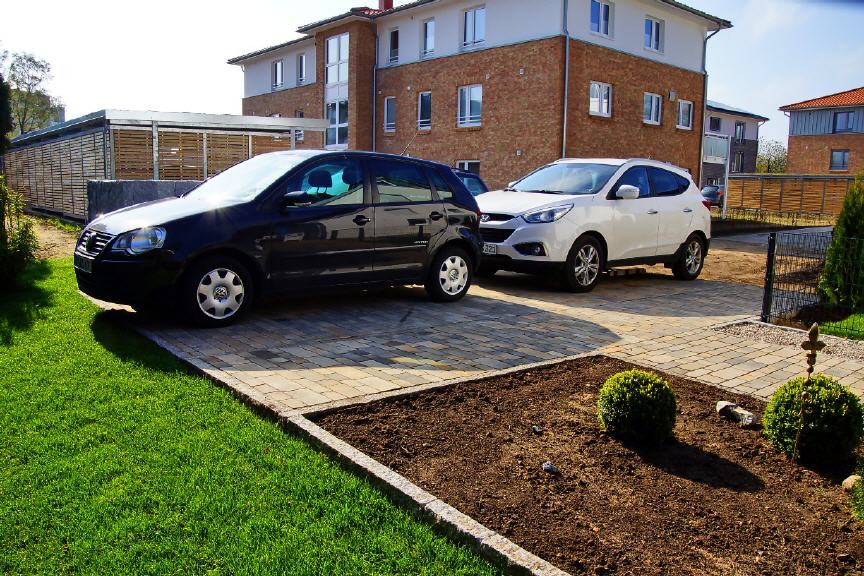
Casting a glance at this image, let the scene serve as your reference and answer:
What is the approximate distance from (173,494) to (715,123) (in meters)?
61.0

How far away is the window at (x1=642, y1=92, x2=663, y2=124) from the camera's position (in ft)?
96.4

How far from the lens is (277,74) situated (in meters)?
40.3

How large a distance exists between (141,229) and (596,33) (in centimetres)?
2291

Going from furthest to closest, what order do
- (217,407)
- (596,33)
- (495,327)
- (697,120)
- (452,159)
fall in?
(697,120)
(452,159)
(596,33)
(495,327)
(217,407)

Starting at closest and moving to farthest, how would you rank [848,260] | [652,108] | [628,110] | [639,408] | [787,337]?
[639,408] → [787,337] → [848,260] → [628,110] → [652,108]

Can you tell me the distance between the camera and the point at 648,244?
38.4 ft

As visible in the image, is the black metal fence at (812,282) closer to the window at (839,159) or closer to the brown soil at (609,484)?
the brown soil at (609,484)

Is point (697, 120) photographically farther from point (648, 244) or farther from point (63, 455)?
point (63, 455)

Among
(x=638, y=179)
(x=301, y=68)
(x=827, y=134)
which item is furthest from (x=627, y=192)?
(x=827, y=134)

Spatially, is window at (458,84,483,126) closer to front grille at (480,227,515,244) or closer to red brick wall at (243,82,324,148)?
red brick wall at (243,82,324,148)

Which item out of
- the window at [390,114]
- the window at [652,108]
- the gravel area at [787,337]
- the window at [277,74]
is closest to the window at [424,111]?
the window at [390,114]

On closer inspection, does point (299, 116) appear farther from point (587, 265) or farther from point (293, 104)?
point (587, 265)

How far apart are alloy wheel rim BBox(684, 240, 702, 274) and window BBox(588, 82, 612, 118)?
14756 millimetres

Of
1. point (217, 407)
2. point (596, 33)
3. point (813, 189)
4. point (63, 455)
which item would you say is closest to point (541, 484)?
point (217, 407)
